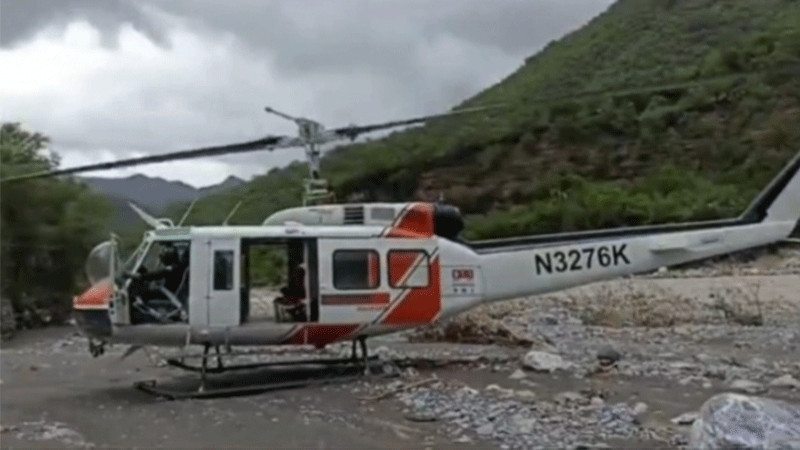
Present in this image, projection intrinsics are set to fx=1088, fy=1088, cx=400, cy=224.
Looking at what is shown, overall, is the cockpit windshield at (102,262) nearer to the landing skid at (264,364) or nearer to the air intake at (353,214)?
the landing skid at (264,364)

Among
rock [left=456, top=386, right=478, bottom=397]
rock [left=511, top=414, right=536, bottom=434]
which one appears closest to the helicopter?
rock [left=456, top=386, right=478, bottom=397]

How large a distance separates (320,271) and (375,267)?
2.01ft

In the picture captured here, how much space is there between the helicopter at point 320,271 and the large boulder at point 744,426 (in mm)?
5057

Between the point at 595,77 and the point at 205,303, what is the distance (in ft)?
126

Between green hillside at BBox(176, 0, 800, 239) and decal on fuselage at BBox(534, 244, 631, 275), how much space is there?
67.4ft

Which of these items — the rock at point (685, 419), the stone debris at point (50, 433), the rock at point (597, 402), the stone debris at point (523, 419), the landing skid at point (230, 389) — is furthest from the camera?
the landing skid at point (230, 389)

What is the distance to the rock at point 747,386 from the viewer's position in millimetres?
10656

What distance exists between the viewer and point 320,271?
11.7m

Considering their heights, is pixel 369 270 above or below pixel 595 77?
below

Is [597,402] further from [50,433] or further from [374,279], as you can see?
[50,433]

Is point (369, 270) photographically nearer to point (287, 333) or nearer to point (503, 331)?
point (287, 333)

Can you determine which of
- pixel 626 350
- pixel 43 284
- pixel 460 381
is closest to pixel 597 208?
pixel 43 284

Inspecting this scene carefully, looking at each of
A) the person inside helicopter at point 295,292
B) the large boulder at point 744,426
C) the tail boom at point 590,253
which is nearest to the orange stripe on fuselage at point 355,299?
the person inside helicopter at point 295,292

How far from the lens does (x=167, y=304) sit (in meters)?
11.6
